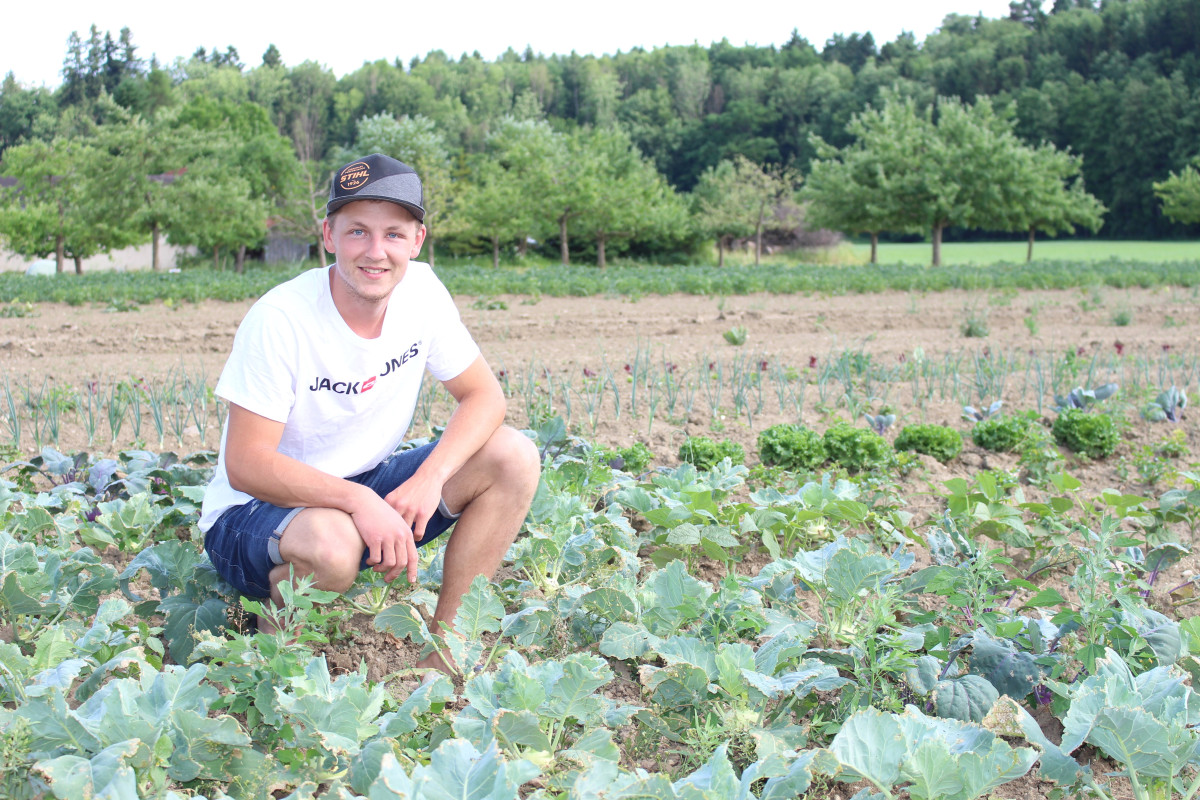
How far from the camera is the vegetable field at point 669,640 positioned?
1705 millimetres

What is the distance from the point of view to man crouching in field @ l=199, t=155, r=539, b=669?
231cm

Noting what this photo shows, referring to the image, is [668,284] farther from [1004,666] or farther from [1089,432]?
[1004,666]

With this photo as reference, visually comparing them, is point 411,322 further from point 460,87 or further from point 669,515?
point 460,87

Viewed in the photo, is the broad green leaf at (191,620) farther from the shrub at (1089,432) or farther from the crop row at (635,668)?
the shrub at (1089,432)

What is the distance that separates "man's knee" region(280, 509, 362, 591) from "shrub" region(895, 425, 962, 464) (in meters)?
3.23

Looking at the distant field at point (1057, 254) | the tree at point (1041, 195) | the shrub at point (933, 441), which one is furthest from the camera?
the distant field at point (1057, 254)

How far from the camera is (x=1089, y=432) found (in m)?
4.73

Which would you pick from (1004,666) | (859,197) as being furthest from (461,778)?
(859,197)

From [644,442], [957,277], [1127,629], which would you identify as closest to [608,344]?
[644,442]

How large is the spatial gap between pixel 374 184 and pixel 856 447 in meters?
2.82

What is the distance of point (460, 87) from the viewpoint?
8675 centimetres

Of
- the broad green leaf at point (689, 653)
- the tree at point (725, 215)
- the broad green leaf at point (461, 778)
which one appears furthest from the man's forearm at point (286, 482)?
the tree at point (725, 215)

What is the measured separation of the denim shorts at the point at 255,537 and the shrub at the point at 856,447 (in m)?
2.31

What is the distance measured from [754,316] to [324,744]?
10979 mm
